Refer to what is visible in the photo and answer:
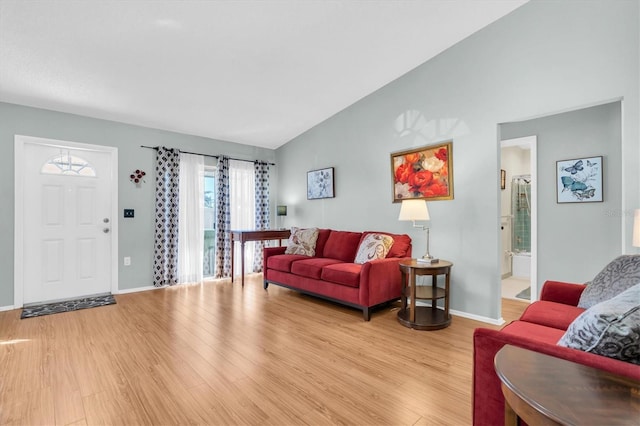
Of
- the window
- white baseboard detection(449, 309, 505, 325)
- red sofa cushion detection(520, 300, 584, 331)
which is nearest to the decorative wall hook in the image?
the window

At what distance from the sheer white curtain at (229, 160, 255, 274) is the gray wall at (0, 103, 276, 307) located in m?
0.63

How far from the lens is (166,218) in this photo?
4.60 m

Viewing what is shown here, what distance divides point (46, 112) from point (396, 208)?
456 centimetres

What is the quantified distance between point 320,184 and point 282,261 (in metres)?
1.49

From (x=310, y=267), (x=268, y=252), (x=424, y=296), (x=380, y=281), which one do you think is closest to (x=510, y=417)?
(x=424, y=296)

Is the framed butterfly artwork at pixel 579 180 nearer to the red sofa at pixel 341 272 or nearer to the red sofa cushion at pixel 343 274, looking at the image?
the red sofa at pixel 341 272

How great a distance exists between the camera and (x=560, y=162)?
361cm

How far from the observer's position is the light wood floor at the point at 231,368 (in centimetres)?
172

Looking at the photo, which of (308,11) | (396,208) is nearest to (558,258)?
(396,208)

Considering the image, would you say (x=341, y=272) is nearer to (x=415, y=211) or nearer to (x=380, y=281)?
(x=380, y=281)

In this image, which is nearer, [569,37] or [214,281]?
[569,37]

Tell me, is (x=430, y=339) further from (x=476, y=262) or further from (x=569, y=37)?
(x=569, y=37)

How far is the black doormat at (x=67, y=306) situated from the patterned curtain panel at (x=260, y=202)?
231cm

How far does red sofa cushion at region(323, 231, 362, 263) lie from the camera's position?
4.08 meters
